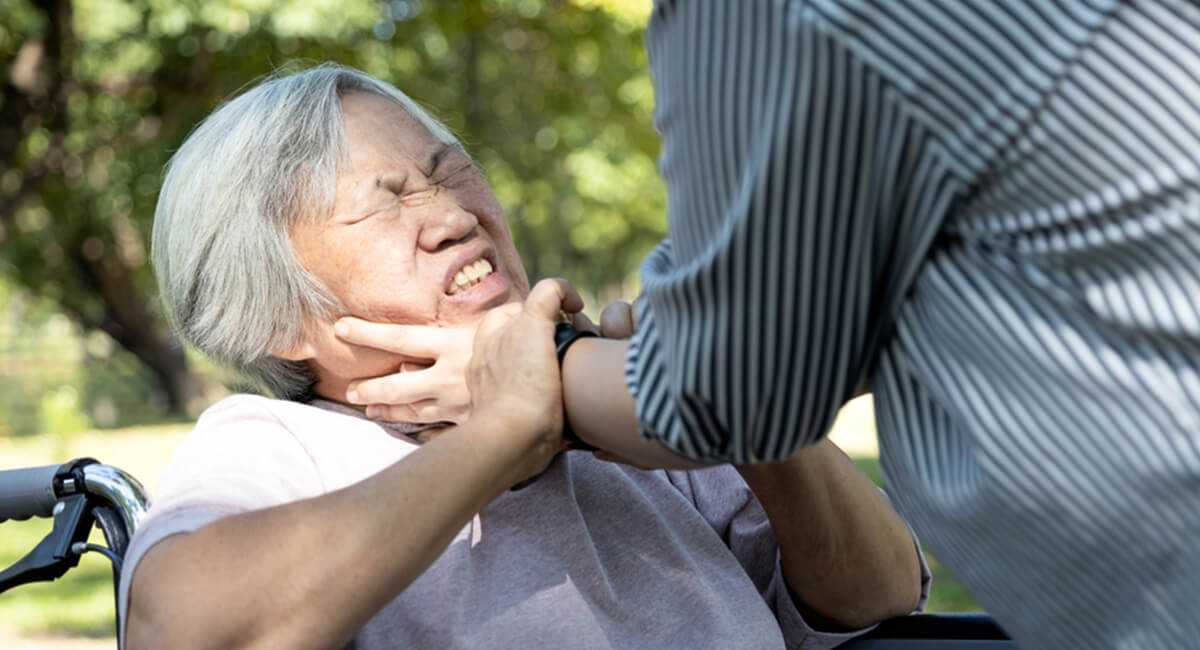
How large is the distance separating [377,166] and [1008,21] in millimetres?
1321

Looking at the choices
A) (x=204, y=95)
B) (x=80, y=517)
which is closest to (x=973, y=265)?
(x=80, y=517)

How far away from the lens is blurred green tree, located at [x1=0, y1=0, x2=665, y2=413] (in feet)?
33.6

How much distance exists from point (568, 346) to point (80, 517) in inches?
34.0

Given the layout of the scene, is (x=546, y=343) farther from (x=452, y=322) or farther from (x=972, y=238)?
(x=972, y=238)

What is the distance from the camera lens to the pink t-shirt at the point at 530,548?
182 cm

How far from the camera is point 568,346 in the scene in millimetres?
1707

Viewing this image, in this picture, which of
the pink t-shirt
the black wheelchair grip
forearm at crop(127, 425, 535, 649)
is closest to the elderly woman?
the pink t-shirt

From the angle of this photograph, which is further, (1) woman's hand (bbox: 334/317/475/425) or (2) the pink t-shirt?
(1) woman's hand (bbox: 334/317/475/425)

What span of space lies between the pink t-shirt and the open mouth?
0.84 ft

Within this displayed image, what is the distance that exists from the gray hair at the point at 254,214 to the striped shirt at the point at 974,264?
103 cm

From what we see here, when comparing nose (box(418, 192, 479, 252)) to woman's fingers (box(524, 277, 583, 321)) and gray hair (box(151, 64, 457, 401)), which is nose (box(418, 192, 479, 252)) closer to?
gray hair (box(151, 64, 457, 401))

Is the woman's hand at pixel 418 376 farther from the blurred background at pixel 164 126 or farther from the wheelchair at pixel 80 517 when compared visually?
the blurred background at pixel 164 126

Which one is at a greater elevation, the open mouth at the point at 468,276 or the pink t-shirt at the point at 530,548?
the open mouth at the point at 468,276

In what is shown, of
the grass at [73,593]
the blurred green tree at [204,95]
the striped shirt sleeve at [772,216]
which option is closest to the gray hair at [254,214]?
the striped shirt sleeve at [772,216]
